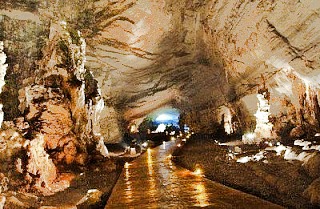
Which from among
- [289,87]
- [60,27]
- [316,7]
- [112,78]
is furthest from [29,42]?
[289,87]

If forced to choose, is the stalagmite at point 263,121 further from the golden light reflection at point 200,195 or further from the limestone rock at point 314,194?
the golden light reflection at point 200,195

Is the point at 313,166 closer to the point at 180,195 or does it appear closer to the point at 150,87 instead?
the point at 180,195

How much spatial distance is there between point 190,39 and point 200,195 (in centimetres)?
1564

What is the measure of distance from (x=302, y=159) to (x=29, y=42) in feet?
50.4

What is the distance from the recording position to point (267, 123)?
19547mm

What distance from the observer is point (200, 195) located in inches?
214

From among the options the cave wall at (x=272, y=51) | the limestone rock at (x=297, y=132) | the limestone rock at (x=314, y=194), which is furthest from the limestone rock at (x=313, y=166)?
the limestone rock at (x=297, y=132)

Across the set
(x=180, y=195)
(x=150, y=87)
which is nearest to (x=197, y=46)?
(x=150, y=87)

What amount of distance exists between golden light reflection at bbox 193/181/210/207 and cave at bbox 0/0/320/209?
0.21 ft

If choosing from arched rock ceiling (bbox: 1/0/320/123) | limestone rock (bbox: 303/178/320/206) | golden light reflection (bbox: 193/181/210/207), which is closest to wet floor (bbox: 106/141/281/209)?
golden light reflection (bbox: 193/181/210/207)

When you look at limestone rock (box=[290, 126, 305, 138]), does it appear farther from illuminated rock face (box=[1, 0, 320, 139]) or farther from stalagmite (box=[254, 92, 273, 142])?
stalagmite (box=[254, 92, 273, 142])

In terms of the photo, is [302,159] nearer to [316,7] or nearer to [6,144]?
[316,7]

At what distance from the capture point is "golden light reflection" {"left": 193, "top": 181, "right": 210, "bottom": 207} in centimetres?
486

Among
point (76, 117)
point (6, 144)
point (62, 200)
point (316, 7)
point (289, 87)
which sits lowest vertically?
point (62, 200)
